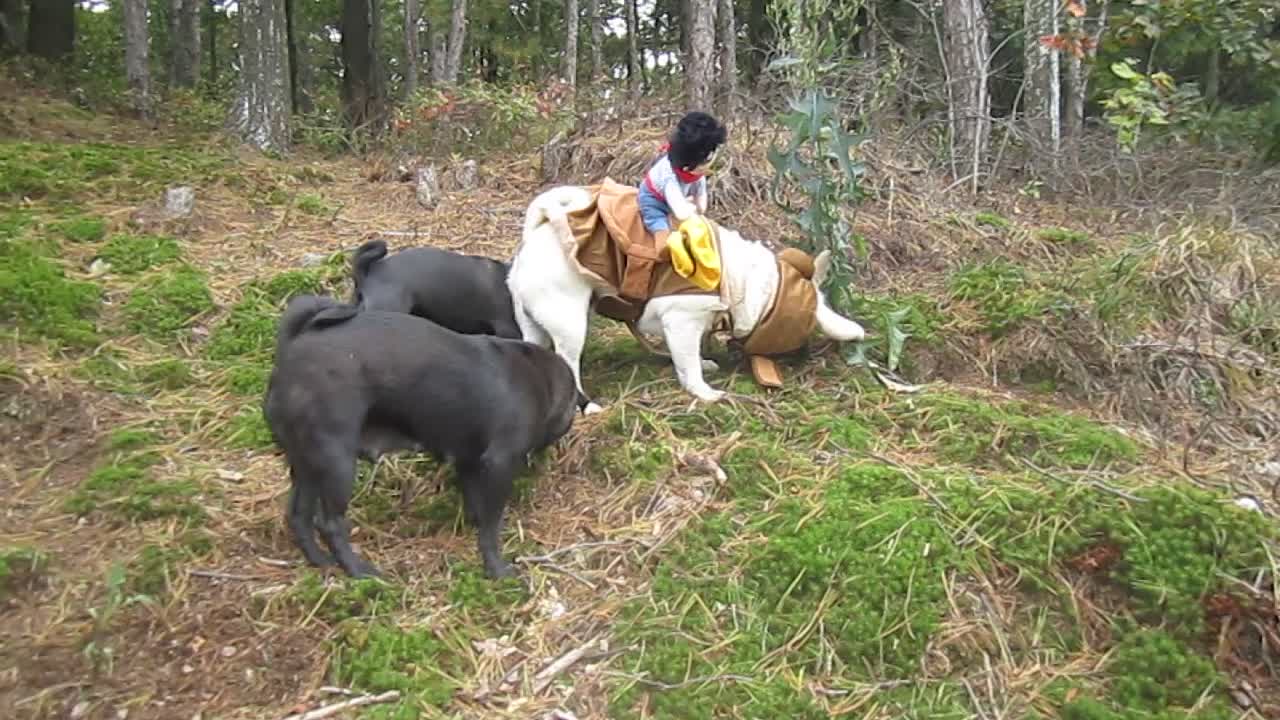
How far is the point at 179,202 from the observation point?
653 centimetres

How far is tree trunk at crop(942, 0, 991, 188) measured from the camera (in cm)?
791

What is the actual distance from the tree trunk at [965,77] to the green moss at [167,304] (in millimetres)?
5428

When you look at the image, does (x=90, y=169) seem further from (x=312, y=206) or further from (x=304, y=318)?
(x=304, y=318)

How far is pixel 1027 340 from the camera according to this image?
4.82 metres

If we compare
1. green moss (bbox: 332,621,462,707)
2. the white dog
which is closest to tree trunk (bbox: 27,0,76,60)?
the white dog

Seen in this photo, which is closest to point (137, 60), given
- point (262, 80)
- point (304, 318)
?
point (262, 80)

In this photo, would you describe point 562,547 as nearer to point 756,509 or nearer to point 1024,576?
point 756,509

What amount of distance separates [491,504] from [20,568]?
1.45 meters

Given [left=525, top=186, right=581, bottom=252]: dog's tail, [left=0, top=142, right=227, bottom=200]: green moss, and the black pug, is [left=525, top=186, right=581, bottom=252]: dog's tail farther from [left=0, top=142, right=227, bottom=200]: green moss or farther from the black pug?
[left=0, top=142, right=227, bottom=200]: green moss

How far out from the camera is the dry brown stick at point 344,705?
270 cm

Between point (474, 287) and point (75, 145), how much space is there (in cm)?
526

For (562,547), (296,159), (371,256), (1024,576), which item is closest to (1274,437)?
(1024,576)

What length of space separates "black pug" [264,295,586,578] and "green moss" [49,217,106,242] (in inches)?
130

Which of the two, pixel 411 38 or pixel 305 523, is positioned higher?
pixel 411 38
